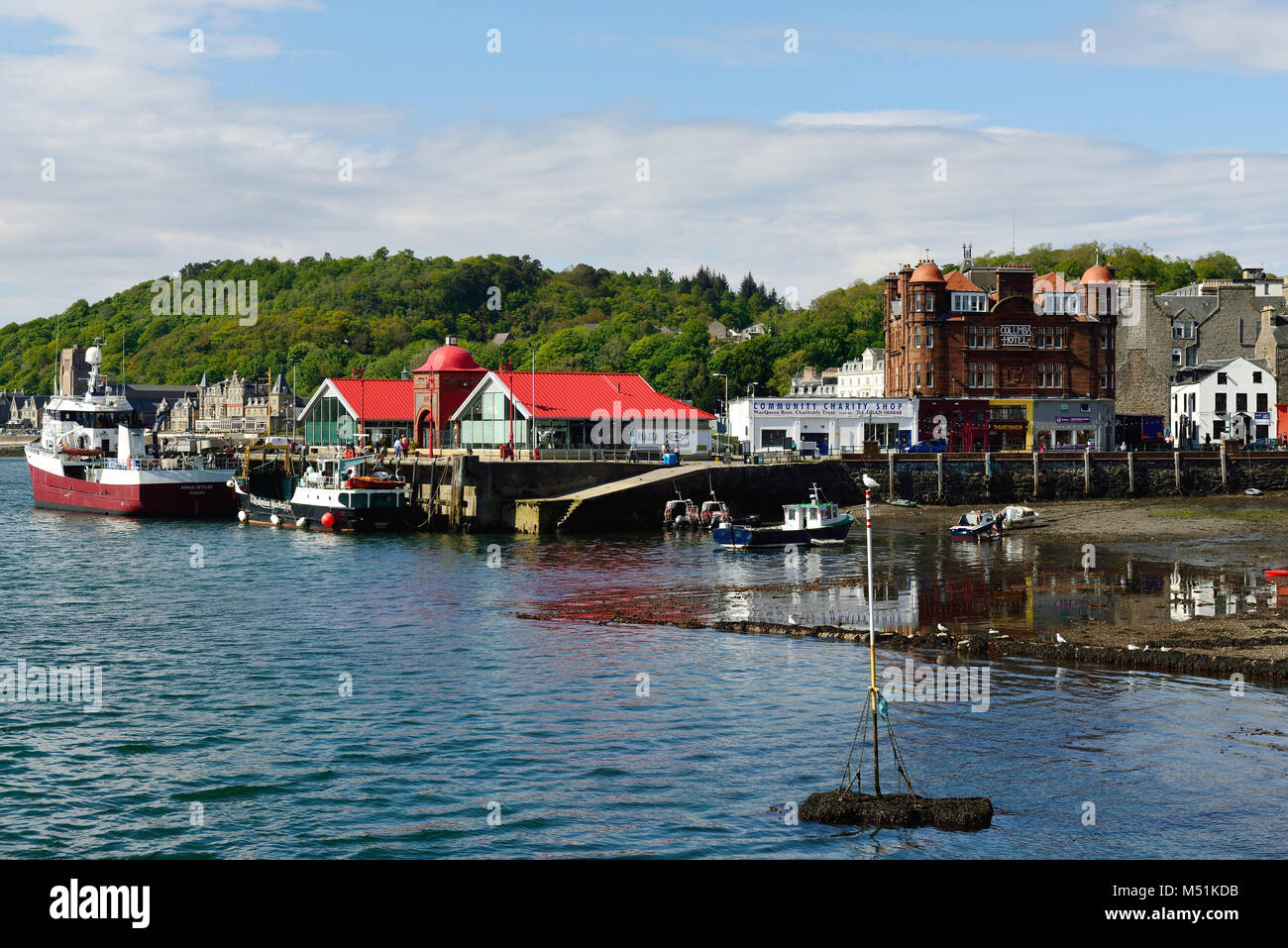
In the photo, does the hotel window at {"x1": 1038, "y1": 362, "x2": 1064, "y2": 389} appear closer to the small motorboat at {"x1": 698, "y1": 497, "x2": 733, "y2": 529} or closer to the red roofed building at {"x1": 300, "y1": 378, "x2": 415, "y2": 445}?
the small motorboat at {"x1": 698, "y1": 497, "x2": 733, "y2": 529}

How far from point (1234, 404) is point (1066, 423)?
15741 millimetres

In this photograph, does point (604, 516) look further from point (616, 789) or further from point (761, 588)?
point (616, 789)

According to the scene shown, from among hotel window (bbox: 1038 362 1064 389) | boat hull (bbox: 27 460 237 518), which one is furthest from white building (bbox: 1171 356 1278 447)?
boat hull (bbox: 27 460 237 518)

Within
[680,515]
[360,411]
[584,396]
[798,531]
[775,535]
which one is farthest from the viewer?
[360,411]

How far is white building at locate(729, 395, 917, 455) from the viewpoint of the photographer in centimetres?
9025

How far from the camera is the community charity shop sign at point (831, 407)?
9031 cm

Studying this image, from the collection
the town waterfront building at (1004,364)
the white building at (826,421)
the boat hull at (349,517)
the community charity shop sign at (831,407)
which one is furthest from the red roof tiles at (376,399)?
the town waterfront building at (1004,364)

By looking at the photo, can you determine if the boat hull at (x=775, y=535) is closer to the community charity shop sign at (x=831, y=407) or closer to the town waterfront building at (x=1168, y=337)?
the community charity shop sign at (x=831, y=407)

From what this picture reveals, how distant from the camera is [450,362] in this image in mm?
94312

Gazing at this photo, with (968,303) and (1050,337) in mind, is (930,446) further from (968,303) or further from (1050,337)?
(1050,337)

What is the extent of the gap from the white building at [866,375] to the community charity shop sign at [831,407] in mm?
56152

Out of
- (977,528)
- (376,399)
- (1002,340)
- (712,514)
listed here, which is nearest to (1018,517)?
(977,528)
